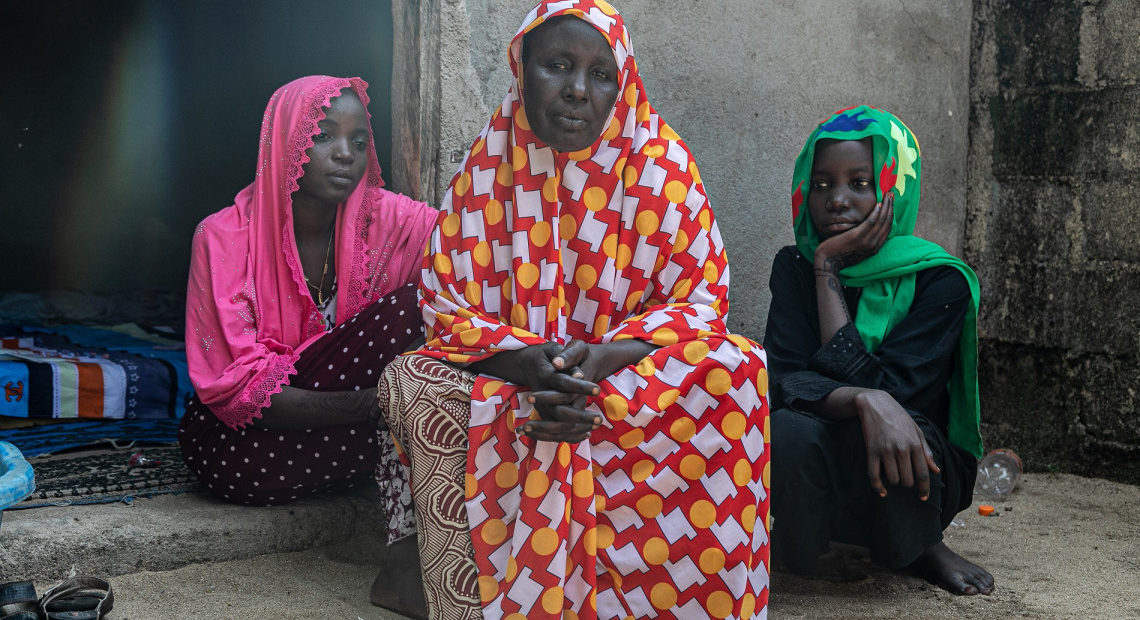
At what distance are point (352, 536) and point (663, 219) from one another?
1542mm

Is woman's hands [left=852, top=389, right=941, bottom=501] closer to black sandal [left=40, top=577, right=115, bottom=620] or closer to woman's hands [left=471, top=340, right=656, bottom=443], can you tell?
woman's hands [left=471, top=340, right=656, bottom=443]

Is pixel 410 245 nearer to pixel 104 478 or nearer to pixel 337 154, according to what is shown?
pixel 337 154

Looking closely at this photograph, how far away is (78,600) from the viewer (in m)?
2.37

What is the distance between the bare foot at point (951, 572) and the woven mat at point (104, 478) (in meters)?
2.42

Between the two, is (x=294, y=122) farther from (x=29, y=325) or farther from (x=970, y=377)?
(x=29, y=325)

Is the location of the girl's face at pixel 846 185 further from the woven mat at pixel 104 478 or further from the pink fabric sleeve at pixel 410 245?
the woven mat at pixel 104 478

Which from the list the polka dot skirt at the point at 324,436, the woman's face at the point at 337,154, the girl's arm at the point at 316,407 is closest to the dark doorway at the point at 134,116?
the woman's face at the point at 337,154

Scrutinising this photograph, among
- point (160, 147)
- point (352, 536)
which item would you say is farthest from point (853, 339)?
point (160, 147)

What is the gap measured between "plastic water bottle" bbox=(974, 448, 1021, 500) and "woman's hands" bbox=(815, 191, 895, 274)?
1598 millimetres

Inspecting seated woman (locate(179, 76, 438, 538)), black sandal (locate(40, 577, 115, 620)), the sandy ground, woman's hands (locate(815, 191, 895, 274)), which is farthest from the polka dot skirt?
woman's hands (locate(815, 191, 895, 274))

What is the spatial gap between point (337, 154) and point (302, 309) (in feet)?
1.69

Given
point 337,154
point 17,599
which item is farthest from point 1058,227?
point 17,599

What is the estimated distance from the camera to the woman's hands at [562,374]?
7.26ft

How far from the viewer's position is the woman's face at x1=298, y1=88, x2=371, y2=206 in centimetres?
305
